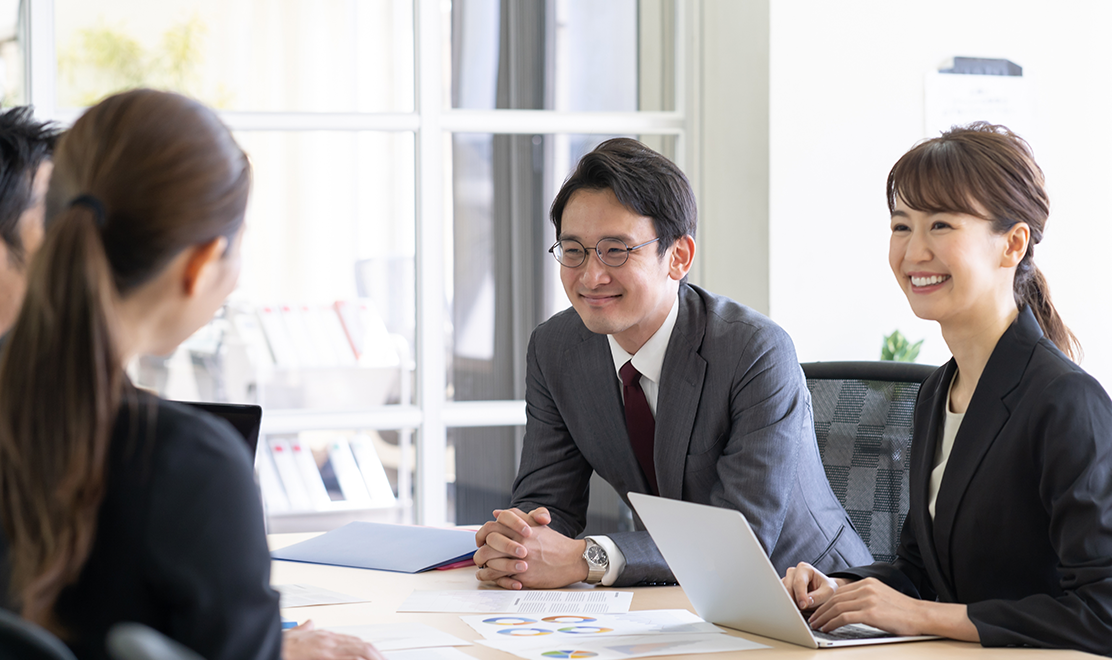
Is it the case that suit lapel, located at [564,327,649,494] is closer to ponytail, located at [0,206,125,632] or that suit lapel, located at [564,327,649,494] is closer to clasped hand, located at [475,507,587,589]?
clasped hand, located at [475,507,587,589]

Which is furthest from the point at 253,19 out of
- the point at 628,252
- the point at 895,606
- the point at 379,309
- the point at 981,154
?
the point at 895,606

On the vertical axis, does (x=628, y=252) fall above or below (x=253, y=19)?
below

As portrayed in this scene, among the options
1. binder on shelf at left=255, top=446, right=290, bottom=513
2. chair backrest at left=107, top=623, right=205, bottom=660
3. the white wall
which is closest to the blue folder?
binder on shelf at left=255, top=446, right=290, bottom=513

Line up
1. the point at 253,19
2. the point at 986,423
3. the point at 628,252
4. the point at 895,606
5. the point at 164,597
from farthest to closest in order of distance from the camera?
the point at 253,19 < the point at 628,252 < the point at 986,423 < the point at 895,606 < the point at 164,597

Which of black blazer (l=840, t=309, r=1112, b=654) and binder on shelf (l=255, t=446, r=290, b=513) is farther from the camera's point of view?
binder on shelf (l=255, t=446, r=290, b=513)

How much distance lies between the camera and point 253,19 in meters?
3.21

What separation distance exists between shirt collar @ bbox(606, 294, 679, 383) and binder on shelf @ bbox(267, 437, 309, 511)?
155cm

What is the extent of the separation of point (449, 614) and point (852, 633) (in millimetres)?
572

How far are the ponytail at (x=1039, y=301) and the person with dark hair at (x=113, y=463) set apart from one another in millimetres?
1242

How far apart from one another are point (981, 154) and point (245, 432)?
3.86 feet

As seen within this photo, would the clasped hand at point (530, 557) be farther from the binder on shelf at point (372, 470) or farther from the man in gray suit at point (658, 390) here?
the binder on shelf at point (372, 470)

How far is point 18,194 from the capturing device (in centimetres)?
148

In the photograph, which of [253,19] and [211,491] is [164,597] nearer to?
[211,491]

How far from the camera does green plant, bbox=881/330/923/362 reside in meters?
3.14
